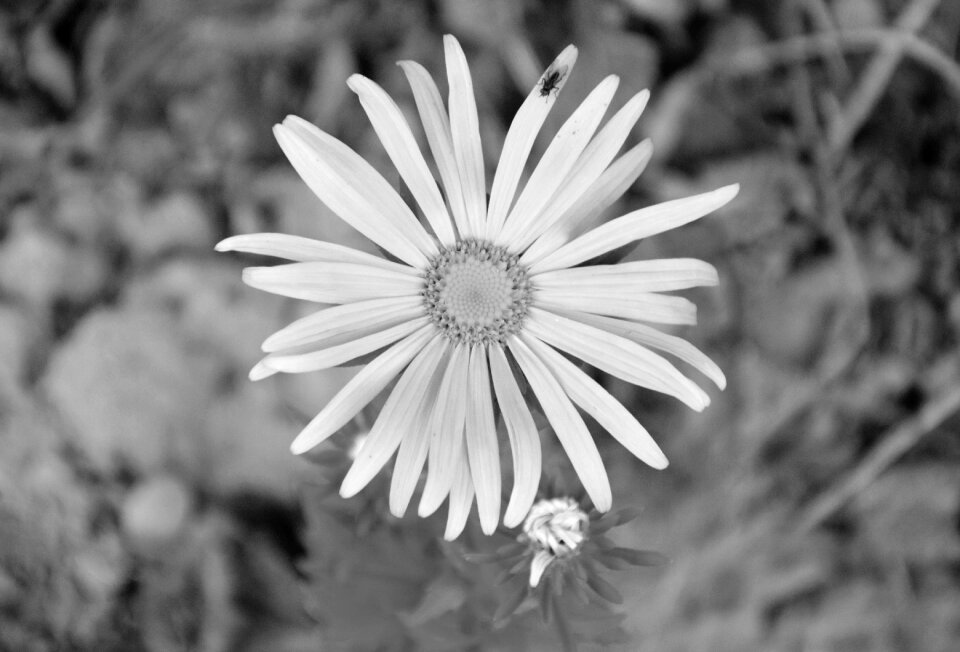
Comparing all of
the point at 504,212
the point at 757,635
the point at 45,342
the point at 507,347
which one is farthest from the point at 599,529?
the point at 45,342

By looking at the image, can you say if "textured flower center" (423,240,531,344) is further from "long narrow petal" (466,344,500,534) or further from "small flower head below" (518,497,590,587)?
"small flower head below" (518,497,590,587)

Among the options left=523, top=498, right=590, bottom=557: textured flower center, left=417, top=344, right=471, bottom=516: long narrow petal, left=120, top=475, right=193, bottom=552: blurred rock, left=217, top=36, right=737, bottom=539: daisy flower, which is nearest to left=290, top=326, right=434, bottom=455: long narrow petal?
left=217, top=36, right=737, bottom=539: daisy flower

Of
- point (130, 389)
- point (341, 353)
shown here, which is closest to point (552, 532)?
point (341, 353)

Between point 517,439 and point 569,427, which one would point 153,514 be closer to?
point 517,439

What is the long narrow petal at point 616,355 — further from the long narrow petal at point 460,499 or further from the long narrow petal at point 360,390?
the long narrow petal at point 460,499

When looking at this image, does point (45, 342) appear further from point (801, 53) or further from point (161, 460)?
point (801, 53)

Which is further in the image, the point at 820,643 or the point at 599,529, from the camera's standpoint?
the point at 820,643

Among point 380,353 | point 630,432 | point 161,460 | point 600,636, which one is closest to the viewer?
point 630,432
